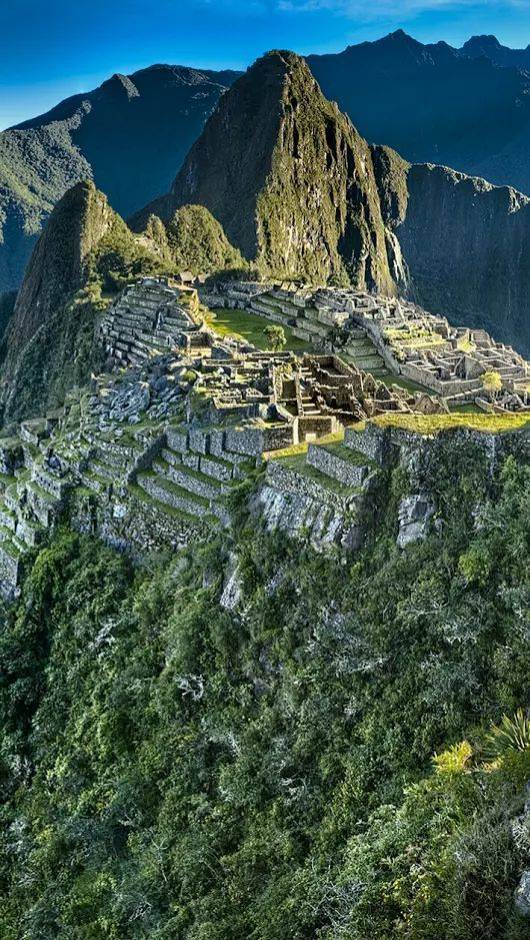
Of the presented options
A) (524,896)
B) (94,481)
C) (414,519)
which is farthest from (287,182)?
(524,896)

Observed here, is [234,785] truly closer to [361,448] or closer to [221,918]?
[221,918]

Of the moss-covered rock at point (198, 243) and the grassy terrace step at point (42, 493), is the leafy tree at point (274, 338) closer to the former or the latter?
the grassy terrace step at point (42, 493)

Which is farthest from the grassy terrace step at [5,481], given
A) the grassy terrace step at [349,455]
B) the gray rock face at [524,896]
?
the gray rock face at [524,896]

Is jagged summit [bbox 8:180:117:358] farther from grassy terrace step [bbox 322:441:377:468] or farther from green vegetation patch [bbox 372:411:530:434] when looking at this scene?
Result: green vegetation patch [bbox 372:411:530:434]

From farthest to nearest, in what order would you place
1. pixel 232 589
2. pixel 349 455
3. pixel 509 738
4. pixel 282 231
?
pixel 282 231 → pixel 232 589 → pixel 349 455 → pixel 509 738

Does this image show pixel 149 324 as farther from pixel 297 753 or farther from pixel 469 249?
pixel 469 249

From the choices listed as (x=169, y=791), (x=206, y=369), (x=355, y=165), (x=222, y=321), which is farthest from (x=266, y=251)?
(x=169, y=791)

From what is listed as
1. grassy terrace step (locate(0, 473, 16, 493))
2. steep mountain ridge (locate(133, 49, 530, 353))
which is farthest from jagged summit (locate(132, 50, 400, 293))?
grassy terrace step (locate(0, 473, 16, 493))
